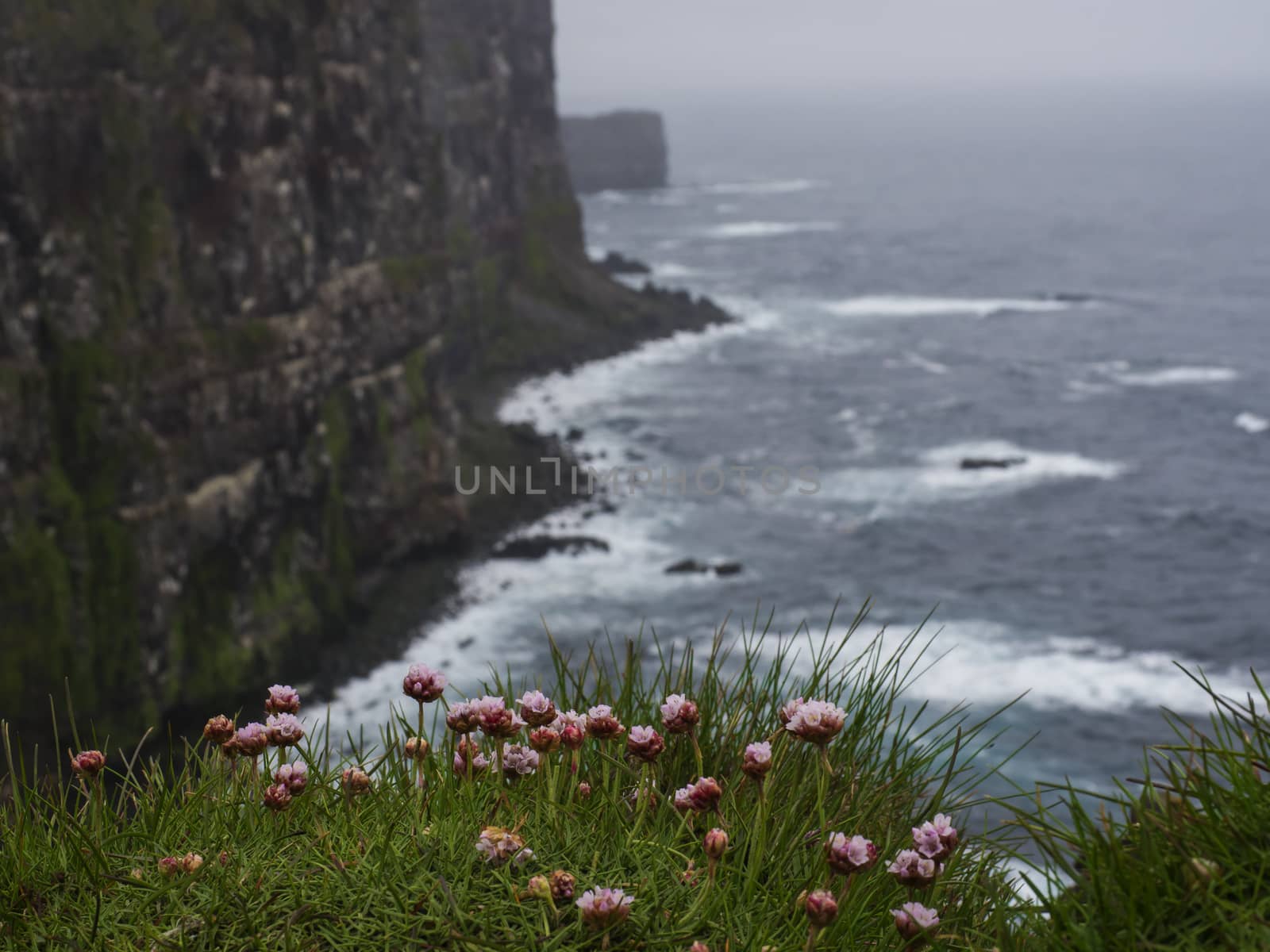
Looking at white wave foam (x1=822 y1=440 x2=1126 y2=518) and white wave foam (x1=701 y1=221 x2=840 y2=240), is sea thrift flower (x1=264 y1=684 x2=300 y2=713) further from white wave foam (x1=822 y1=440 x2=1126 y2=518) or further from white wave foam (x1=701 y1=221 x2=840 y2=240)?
white wave foam (x1=701 y1=221 x2=840 y2=240)

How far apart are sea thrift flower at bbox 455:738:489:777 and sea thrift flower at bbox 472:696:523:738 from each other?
191 millimetres

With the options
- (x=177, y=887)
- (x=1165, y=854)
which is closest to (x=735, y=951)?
(x=1165, y=854)

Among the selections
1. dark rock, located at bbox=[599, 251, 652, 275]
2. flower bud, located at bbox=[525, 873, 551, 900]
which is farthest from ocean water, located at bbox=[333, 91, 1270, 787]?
flower bud, located at bbox=[525, 873, 551, 900]

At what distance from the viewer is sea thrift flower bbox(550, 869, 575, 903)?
438cm

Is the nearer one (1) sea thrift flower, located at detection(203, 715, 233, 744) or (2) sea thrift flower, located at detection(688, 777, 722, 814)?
(2) sea thrift flower, located at detection(688, 777, 722, 814)

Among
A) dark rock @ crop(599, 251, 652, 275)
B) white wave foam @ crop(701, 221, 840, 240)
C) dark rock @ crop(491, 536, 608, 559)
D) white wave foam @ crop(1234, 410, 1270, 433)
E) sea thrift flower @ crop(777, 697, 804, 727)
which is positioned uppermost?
sea thrift flower @ crop(777, 697, 804, 727)

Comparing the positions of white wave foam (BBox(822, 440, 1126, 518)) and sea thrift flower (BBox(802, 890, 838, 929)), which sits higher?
sea thrift flower (BBox(802, 890, 838, 929))

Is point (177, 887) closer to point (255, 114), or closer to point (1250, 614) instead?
point (255, 114)

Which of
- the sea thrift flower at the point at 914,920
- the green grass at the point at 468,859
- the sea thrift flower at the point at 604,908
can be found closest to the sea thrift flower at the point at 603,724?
the green grass at the point at 468,859

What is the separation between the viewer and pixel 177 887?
184 inches

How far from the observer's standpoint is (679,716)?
5.36m

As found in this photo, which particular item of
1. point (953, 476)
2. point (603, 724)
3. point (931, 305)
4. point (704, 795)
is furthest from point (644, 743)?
point (931, 305)

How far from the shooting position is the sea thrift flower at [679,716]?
532 cm

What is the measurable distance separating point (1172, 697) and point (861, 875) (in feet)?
140
